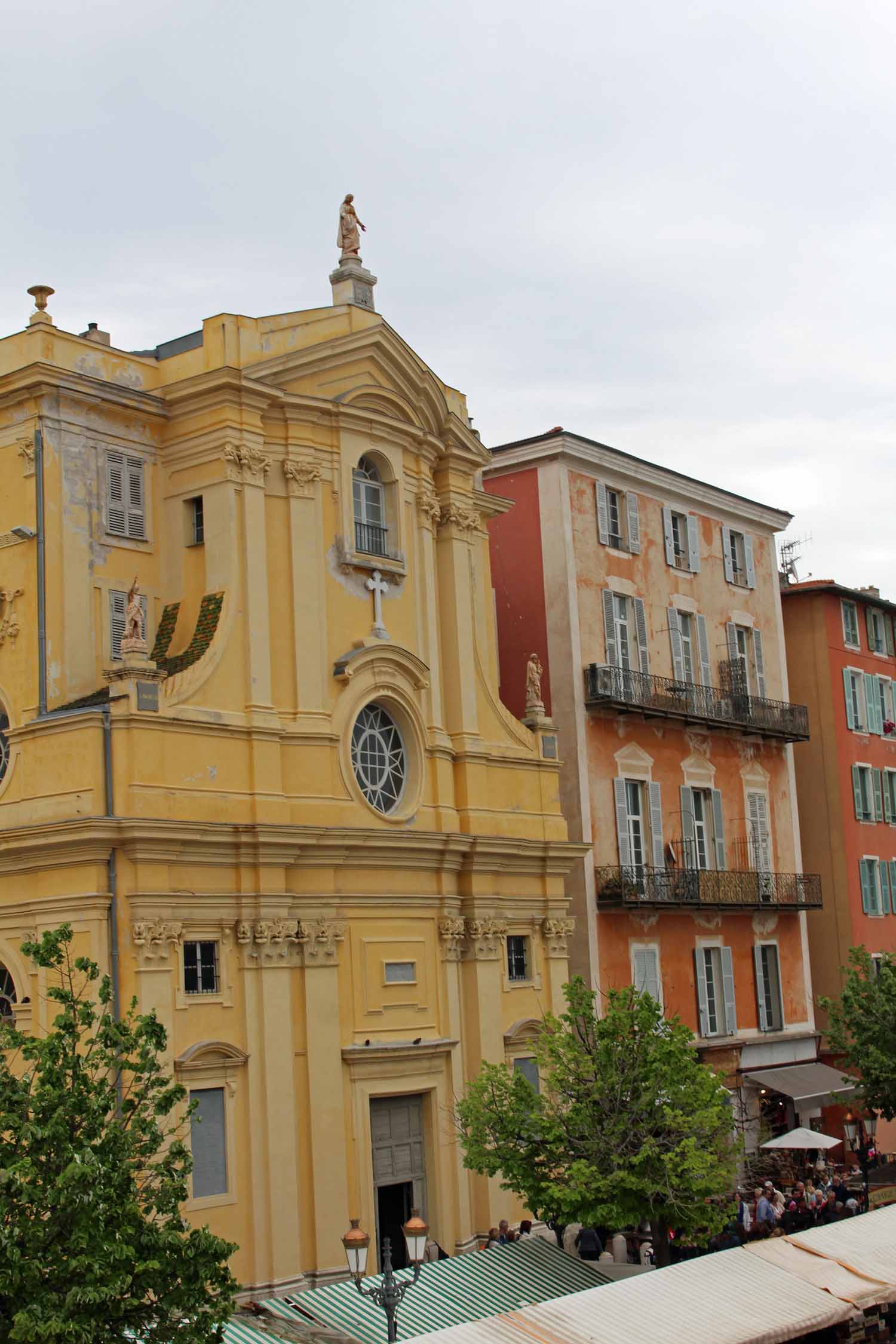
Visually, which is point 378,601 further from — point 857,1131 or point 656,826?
point 857,1131

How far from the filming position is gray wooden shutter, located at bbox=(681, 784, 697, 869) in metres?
39.2

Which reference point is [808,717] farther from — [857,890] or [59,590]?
[59,590]

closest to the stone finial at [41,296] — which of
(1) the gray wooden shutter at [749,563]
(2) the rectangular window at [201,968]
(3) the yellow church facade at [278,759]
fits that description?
(3) the yellow church facade at [278,759]

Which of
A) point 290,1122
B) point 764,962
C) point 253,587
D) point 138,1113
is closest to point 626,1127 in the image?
point 290,1122

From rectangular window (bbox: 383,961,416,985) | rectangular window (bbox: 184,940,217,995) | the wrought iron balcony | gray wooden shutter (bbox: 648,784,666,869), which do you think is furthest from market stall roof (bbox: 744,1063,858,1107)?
rectangular window (bbox: 184,940,217,995)

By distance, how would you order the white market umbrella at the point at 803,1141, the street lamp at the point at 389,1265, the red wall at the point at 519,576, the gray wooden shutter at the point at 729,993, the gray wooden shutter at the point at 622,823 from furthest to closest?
the gray wooden shutter at the point at 729,993
the red wall at the point at 519,576
the gray wooden shutter at the point at 622,823
the white market umbrella at the point at 803,1141
the street lamp at the point at 389,1265

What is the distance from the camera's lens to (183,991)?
27344mm

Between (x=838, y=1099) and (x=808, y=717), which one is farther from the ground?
(x=808, y=717)

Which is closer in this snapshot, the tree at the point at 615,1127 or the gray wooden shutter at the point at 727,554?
the tree at the point at 615,1127

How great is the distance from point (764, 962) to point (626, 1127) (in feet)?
58.8

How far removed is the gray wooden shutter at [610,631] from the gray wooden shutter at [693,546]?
3.68m

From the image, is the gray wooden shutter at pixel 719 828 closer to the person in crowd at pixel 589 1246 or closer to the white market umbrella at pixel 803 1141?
the white market umbrella at pixel 803 1141

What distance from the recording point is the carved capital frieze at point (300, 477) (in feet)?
101

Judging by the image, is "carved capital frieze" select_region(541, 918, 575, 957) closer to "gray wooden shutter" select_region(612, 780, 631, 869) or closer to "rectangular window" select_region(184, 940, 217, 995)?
"gray wooden shutter" select_region(612, 780, 631, 869)
